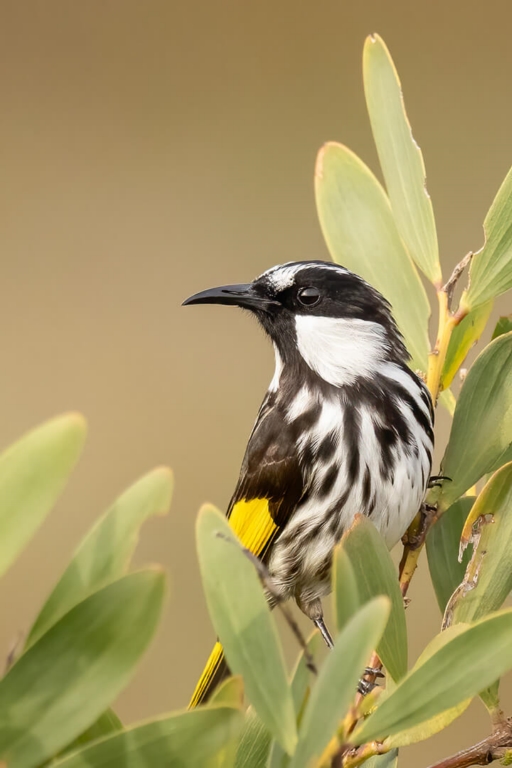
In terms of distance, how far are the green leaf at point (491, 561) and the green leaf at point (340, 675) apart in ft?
0.81

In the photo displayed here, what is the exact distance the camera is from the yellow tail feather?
1.03 metres

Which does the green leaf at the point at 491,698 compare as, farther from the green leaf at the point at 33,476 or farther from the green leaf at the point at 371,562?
the green leaf at the point at 33,476

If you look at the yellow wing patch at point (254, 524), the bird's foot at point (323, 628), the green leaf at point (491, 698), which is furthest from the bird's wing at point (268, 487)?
the green leaf at point (491, 698)

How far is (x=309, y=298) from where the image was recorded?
1.35 metres

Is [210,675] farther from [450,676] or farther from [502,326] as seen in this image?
[450,676]

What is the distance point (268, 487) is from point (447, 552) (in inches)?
20.2

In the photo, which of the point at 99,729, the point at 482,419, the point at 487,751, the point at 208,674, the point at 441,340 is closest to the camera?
the point at 99,729

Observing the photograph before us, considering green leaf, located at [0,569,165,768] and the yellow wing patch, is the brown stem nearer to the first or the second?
green leaf, located at [0,569,165,768]

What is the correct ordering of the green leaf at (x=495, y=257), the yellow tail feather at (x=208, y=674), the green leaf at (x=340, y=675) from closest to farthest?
the green leaf at (x=340, y=675) → the green leaf at (x=495, y=257) → the yellow tail feather at (x=208, y=674)

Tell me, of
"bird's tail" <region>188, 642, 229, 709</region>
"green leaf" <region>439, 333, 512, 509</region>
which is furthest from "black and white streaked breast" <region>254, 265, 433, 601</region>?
"green leaf" <region>439, 333, 512, 509</region>

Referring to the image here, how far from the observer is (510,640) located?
41 cm

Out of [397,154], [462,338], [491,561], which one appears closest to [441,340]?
[462,338]

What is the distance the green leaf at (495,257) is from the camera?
77 cm

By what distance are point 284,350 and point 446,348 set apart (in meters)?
0.53
